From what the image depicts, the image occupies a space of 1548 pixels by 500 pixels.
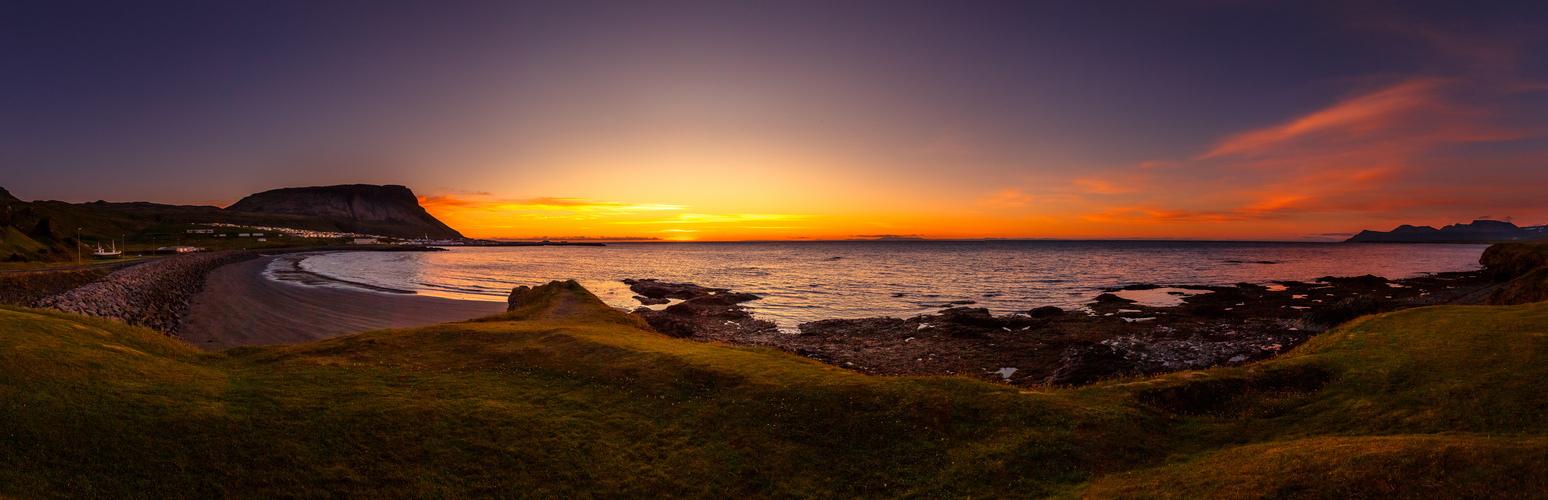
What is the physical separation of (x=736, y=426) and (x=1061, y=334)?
2967 cm

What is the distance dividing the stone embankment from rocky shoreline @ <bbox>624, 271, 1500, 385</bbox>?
32.7 meters

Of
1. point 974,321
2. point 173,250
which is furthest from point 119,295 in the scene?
point 173,250

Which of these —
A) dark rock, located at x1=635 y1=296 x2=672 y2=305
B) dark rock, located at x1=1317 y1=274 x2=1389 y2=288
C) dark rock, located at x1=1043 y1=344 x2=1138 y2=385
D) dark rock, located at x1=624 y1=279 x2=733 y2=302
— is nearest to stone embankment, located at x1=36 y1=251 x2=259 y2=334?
dark rock, located at x1=635 y1=296 x2=672 y2=305

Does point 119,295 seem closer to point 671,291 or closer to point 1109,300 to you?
point 671,291

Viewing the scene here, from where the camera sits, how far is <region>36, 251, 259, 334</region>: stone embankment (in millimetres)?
35219

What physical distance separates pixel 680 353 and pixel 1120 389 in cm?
1402

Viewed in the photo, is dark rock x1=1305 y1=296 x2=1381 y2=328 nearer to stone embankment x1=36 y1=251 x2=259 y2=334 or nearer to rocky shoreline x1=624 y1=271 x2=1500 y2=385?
rocky shoreline x1=624 y1=271 x2=1500 y2=385

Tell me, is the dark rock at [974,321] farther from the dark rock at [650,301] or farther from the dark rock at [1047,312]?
the dark rock at [650,301]

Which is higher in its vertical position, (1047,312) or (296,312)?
(1047,312)

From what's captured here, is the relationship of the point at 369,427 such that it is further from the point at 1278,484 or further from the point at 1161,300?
the point at 1161,300

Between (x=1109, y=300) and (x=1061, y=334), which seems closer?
(x=1061, y=334)

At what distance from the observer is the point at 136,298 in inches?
1738

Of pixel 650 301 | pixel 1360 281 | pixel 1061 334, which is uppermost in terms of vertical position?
pixel 1360 281

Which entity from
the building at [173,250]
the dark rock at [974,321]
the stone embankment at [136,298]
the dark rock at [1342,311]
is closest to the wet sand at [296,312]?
the stone embankment at [136,298]
